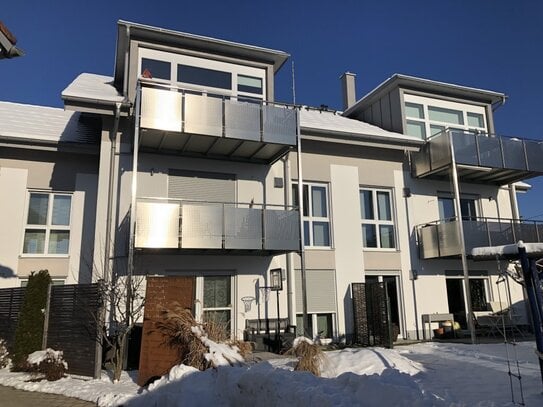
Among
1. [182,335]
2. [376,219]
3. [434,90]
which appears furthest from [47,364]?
[434,90]

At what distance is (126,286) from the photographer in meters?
10.8

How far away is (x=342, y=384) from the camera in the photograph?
5.64 meters

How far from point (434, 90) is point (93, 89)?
11.9 m

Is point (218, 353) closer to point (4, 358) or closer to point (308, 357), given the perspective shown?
point (308, 357)

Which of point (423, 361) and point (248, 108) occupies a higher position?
point (248, 108)

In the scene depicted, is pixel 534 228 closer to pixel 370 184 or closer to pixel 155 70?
pixel 370 184

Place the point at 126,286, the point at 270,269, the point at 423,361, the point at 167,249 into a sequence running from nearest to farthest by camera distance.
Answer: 1. the point at 423,361
2. the point at 126,286
3. the point at 167,249
4. the point at 270,269

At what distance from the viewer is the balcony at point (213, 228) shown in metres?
11.2

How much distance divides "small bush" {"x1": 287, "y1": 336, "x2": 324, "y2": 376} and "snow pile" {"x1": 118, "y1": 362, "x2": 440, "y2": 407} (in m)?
1.76

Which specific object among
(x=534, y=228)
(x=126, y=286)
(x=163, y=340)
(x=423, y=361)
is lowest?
(x=423, y=361)

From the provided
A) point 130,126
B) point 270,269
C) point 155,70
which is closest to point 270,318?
point 270,269

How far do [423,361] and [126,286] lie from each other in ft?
22.2

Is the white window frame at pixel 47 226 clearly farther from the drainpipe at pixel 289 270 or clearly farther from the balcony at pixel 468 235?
the balcony at pixel 468 235

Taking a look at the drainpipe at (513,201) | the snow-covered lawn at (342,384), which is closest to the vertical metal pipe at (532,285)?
the snow-covered lawn at (342,384)
